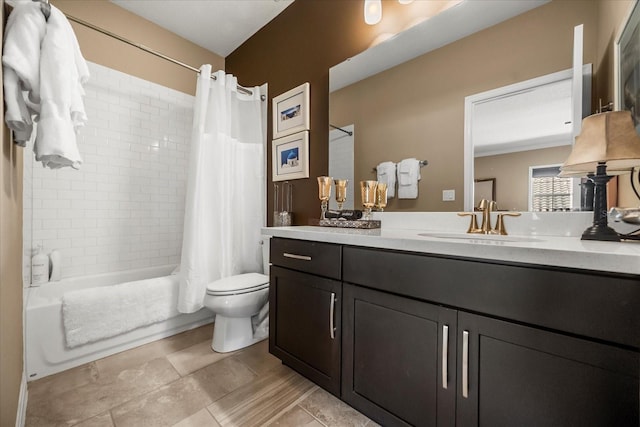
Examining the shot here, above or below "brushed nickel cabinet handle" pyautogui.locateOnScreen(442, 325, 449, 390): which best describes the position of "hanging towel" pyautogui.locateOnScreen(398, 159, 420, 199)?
above

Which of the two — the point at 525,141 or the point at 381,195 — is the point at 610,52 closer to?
the point at 525,141

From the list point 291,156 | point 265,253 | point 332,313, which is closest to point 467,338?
point 332,313

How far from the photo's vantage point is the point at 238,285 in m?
1.81

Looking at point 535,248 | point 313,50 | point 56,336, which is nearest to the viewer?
point 535,248

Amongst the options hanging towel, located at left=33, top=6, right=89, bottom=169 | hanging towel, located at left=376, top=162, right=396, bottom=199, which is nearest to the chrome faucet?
hanging towel, located at left=376, top=162, right=396, bottom=199

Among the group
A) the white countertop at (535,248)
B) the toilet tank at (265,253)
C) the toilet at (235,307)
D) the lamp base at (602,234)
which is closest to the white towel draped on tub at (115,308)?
the toilet at (235,307)

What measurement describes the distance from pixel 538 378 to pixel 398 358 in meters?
0.41

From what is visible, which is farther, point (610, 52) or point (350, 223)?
point (350, 223)

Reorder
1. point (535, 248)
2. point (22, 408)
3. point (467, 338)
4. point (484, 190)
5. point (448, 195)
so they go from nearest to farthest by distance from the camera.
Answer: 1. point (535, 248)
2. point (467, 338)
3. point (22, 408)
4. point (484, 190)
5. point (448, 195)

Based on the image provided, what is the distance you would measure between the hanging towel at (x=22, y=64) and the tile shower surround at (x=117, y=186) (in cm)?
140

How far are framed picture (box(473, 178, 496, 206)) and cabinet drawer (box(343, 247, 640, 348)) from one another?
623mm

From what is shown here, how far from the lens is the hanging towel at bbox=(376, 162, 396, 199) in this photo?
1.64m

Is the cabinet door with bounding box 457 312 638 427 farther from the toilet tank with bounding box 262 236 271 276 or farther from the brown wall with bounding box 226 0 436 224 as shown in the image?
the toilet tank with bounding box 262 236 271 276

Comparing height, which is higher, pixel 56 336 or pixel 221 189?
pixel 221 189
